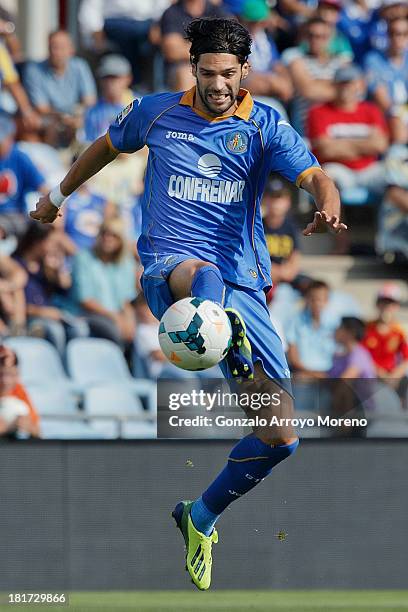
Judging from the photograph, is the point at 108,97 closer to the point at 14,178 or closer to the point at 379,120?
the point at 14,178

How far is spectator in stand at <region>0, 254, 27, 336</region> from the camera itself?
10.5 metres

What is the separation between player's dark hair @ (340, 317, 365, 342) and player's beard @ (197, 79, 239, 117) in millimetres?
4267

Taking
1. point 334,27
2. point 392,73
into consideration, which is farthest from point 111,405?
point 334,27

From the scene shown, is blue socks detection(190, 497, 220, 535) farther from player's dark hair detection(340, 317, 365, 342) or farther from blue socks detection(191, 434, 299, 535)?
player's dark hair detection(340, 317, 365, 342)

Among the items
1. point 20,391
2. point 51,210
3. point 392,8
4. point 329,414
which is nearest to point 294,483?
point 329,414

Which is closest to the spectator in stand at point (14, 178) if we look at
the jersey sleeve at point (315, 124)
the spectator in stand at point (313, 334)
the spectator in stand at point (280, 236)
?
the spectator in stand at point (280, 236)

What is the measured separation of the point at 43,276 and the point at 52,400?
1.43m

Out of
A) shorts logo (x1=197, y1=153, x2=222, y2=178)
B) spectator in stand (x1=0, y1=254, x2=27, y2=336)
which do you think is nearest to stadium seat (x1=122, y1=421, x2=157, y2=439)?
spectator in stand (x1=0, y1=254, x2=27, y2=336)

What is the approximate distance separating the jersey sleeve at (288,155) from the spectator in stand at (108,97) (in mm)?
5705

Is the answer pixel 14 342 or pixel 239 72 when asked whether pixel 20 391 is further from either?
pixel 239 72

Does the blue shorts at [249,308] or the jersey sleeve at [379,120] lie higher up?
the jersey sleeve at [379,120]

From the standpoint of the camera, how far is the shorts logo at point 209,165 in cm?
648

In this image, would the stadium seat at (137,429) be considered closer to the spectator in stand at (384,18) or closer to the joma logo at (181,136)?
the joma logo at (181,136)

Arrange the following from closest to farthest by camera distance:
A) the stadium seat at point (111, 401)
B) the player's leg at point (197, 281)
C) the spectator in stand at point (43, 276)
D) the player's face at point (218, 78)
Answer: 1. the player's leg at point (197, 281)
2. the player's face at point (218, 78)
3. the stadium seat at point (111, 401)
4. the spectator in stand at point (43, 276)
